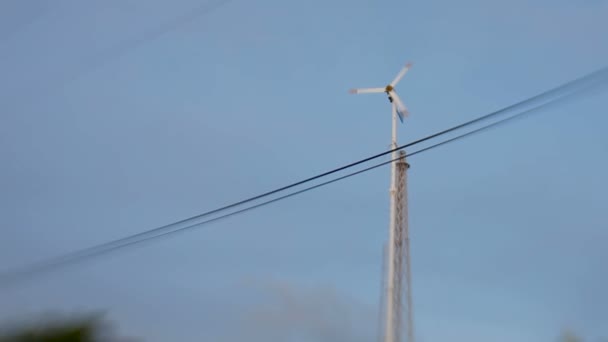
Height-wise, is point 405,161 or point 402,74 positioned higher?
point 402,74

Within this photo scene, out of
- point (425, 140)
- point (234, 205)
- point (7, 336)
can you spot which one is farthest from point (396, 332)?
Answer: point (7, 336)

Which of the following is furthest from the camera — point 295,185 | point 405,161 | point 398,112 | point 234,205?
point 398,112

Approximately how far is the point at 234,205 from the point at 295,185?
2887 millimetres

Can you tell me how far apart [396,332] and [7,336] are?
15.5m

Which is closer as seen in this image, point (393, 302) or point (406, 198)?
point (393, 302)

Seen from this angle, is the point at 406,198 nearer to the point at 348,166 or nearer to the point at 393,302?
the point at 393,302

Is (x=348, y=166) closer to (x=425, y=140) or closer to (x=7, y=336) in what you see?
(x=425, y=140)

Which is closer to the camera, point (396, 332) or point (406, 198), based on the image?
point (396, 332)

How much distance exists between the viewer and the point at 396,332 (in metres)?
33.2

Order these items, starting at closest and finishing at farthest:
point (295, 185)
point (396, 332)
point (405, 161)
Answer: point (295, 185)
point (396, 332)
point (405, 161)

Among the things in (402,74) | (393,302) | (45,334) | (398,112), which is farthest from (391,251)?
(45,334)

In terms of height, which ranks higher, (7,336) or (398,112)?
(398,112)

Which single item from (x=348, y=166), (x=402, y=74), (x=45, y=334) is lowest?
(x=45, y=334)

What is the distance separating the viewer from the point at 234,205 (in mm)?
27531
